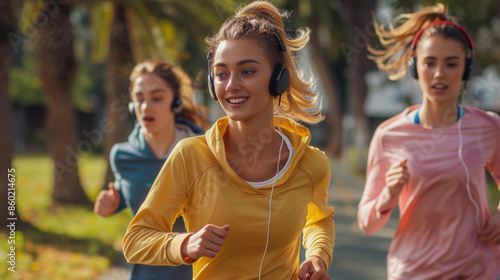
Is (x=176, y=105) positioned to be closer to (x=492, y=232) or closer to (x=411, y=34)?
(x=411, y=34)

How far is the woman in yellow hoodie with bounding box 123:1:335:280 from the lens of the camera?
229cm

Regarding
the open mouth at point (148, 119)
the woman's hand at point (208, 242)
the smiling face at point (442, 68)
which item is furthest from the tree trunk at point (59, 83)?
the woman's hand at point (208, 242)

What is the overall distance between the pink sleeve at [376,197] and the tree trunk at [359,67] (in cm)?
1434

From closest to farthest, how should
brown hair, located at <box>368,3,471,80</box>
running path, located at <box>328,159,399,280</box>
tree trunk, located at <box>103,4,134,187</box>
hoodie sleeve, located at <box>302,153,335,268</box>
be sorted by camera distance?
hoodie sleeve, located at <box>302,153,335,268</box> < brown hair, located at <box>368,3,471,80</box> < running path, located at <box>328,159,399,280</box> < tree trunk, located at <box>103,4,134,187</box>

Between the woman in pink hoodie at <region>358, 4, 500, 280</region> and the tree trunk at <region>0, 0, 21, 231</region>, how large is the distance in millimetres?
6016

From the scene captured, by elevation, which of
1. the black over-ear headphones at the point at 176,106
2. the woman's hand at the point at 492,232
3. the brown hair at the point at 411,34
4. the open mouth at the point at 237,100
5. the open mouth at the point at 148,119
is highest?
the brown hair at the point at 411,34

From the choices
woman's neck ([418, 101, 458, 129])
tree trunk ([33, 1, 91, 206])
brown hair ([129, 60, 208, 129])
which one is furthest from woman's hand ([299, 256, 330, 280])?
tree trunk ([33, 1, 91, 206])

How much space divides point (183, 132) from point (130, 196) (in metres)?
0.61

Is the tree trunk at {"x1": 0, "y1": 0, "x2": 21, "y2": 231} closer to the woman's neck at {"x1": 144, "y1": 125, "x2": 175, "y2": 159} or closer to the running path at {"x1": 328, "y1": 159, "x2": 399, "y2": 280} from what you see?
the running path at {"x1": 328, "y1": 159, "x2": 399, "y2": 280}

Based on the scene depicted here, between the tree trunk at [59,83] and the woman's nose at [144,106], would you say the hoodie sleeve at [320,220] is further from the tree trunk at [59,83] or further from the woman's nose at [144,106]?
the tree trunk at [59,83]

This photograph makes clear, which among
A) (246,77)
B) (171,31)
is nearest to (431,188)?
(246,77)

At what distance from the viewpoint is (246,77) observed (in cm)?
238

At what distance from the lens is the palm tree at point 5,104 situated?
27.2 ft

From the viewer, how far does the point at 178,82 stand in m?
4.58
